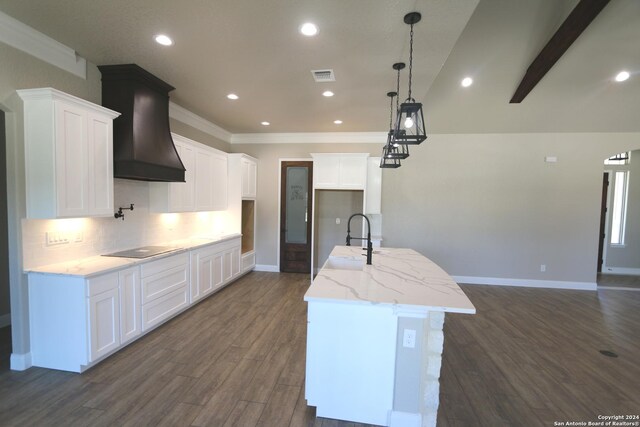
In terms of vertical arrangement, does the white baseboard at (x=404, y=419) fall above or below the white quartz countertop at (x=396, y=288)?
below

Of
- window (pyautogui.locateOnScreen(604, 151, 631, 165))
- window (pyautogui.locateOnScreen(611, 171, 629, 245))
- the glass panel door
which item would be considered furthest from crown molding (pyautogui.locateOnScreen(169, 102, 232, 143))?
window (pyautogui.locateOnScreen(611, 171, 629, 245))

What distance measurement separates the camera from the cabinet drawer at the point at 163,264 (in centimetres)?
294

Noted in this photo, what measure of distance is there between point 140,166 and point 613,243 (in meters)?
9.36

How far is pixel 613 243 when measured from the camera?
6344 mm

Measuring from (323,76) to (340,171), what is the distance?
7.27 ft

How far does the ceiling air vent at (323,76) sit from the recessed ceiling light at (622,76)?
4.05m

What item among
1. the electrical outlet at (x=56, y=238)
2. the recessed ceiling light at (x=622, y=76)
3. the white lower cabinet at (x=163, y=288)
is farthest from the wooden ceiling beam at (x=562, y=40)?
the electrical outlet at (x=56, y=238)

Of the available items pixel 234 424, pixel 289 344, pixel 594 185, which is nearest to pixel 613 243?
pixel 594 185

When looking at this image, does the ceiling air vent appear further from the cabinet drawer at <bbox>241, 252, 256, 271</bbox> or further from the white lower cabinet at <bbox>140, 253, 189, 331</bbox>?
the cabinet drawer at <bbox>241, 252, 256, 271</bbox>

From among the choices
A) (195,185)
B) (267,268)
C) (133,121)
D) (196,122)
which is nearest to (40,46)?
(133,121)

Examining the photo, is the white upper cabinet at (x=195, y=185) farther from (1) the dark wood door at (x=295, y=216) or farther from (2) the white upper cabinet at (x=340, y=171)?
(2) the white upper cabinet at (x=340, y=171)

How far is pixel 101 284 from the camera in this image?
2.45m

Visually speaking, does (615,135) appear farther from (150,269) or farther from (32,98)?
(32,98)

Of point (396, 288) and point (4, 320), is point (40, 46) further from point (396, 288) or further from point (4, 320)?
point (396, 288)
